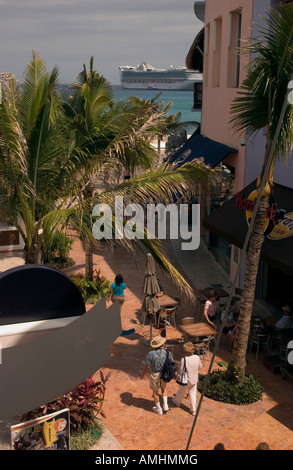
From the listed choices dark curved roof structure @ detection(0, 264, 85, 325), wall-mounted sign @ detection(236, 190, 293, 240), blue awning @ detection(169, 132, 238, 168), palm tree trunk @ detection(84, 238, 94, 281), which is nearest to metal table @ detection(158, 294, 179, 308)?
wall-mounted sign @ detection(236, 190, 293, 240)

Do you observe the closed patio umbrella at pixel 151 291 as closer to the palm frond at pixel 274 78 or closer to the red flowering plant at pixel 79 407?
the red flowering plant at pixel 79 407

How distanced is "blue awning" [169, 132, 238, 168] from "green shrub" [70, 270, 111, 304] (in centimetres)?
422

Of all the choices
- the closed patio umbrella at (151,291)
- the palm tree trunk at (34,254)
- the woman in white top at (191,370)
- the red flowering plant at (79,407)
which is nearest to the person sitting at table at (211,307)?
the closed patio umbrella at (151,291)

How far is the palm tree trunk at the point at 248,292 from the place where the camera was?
9.87 metres

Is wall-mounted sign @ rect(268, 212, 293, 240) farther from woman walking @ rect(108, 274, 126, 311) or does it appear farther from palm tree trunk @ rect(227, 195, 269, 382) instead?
woman walking @ rect(108, 274, 126, 311)

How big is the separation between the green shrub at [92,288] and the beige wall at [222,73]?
4.92 meters

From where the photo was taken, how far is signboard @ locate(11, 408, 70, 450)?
7676 millimetres

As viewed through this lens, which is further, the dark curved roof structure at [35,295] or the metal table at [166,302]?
the metal table at [166,302]

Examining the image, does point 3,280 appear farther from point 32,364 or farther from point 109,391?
point 109,391

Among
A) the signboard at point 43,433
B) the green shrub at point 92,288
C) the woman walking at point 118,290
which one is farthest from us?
the green shrub at point 92,288

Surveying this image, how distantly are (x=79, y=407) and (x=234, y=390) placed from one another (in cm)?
311

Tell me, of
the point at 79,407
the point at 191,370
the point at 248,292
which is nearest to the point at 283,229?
the point at 248,292

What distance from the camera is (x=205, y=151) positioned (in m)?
18.1
